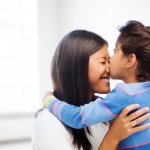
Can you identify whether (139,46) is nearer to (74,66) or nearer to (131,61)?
(131,61)

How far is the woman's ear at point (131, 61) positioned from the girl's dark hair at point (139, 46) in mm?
15

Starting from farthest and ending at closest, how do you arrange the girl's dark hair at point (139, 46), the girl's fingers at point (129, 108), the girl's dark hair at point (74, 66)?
the girl's dark hair at point (74, 66)
the girl's dark hair at point (139, 46)
the girl's fingers at point (129, 108)

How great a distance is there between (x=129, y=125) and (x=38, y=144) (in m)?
0.38

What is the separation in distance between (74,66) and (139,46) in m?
0.31

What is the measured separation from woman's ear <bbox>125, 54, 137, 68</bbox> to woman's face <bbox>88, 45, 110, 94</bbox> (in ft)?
0.57

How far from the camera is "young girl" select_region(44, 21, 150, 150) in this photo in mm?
1080

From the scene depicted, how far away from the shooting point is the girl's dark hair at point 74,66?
4.39 ft

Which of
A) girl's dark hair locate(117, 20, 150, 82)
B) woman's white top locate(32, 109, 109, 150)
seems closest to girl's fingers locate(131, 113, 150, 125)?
girl's dark hair locate(117, 20, 150, 82)

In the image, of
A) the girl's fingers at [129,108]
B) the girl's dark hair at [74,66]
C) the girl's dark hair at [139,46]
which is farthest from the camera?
the girl's dark hair at [74,66]

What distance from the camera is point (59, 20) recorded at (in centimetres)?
324

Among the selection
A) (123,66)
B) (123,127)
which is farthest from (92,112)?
(123,66)

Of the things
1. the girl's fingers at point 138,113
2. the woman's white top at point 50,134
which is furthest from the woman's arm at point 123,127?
the woman's white top at point 50,134

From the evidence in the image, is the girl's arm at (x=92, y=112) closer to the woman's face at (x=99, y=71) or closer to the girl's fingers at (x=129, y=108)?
the girl's fingers at (x=129, y=108)

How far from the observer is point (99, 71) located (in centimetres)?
138
